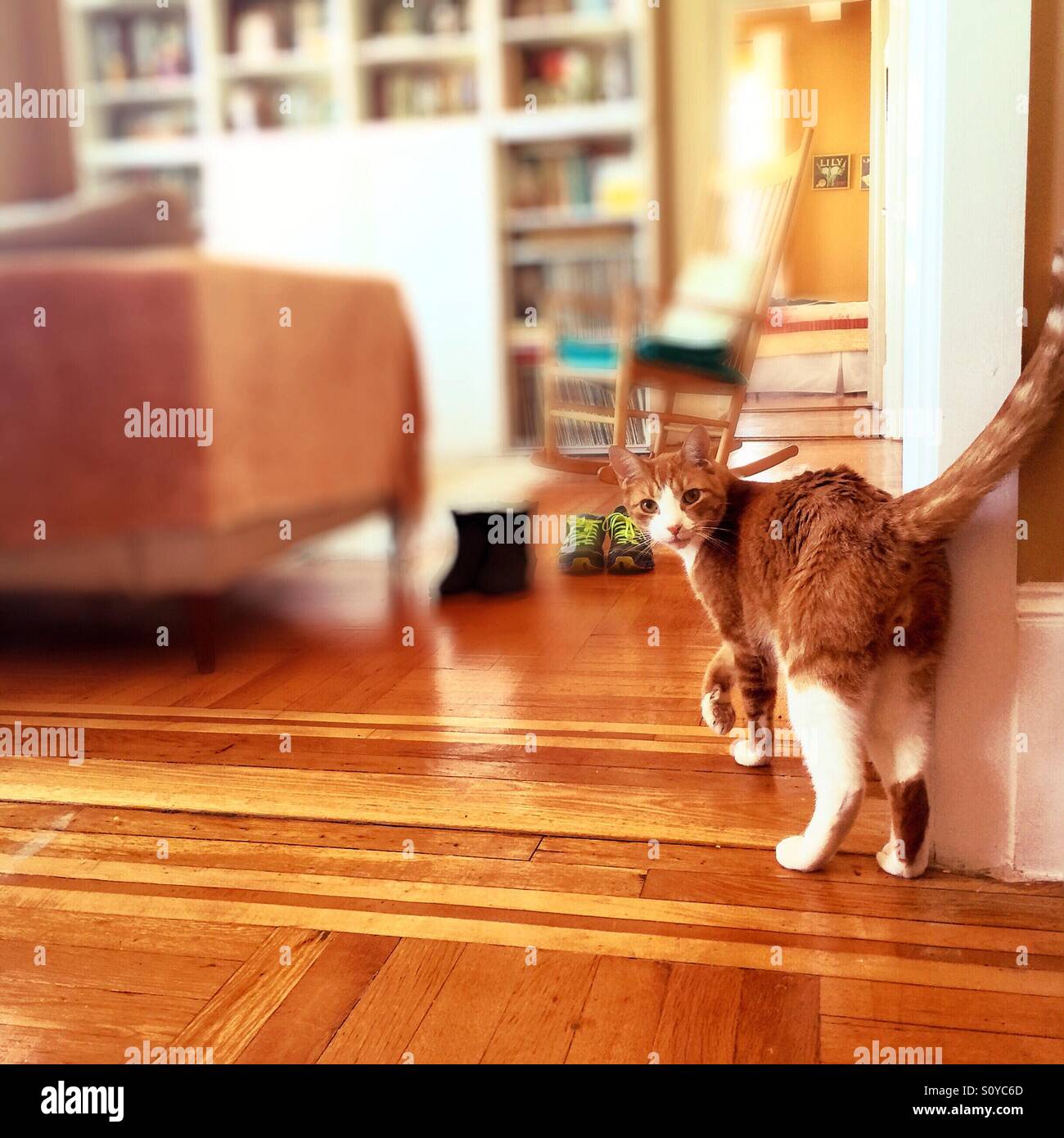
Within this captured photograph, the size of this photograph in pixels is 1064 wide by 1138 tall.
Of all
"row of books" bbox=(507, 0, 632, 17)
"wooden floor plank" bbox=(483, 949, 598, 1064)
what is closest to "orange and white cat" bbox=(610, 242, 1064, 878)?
"wooden floor plank" bbox=(483, 949, 598, 1064)

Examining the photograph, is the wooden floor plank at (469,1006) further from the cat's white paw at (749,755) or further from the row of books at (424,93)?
the row of books at (424,93)

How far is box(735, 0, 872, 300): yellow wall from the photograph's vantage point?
108 cm

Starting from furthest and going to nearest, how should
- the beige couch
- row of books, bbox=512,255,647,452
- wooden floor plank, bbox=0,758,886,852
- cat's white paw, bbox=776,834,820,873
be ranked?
the beige couch
row of books, bbox=512,255,647,452
wooden floor plank, bbox=0,758,886,852
cat's white paw, bbox=776,834,820,873

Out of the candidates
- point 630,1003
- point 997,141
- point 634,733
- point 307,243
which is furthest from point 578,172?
point 630,1003

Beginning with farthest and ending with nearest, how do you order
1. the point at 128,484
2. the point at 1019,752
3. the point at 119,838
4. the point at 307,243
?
the point at 128,484, the point at 307,243, the point at 119,838, the point at 1019,752

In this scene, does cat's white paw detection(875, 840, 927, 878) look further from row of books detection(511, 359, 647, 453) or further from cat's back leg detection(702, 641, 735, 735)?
row of books detection(511, 359, 647, 453)

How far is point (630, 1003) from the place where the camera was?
69cm

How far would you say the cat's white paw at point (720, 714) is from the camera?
109 centimetres

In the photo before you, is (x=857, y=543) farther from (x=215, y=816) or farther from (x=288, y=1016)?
(x=215, y=816)

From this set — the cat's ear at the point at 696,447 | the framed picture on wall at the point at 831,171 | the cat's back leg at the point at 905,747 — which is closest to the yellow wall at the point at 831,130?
the framed picture on wall at the point at 831,171

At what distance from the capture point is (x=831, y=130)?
111 centimetres

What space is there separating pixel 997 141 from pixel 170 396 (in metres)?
0.97

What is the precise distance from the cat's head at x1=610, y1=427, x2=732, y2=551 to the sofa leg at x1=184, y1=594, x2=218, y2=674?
Answer: 669mm

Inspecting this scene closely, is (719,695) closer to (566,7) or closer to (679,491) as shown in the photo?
(679,491)
